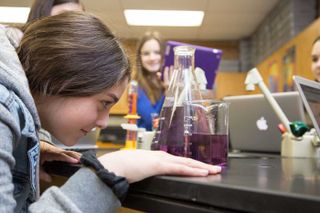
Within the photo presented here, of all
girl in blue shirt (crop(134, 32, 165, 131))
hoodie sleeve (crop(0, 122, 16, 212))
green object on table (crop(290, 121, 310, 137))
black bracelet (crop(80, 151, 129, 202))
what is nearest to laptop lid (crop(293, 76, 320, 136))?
green object on table (crop(290, 121, 310, 137))

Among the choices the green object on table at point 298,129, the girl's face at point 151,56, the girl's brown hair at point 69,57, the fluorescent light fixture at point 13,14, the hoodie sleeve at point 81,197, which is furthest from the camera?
the fluorescent light fixture at point 13,14

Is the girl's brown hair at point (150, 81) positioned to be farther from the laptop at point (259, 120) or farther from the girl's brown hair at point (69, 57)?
the girl's brown hair at point (69, 57)

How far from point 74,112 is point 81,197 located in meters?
0.19

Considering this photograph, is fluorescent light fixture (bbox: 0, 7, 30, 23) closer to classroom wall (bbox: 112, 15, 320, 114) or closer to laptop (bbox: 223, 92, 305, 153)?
classroom wall (bbox: 112, 15, 320, 114)

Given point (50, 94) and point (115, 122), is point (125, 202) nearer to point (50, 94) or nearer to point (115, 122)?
point (50, 94)

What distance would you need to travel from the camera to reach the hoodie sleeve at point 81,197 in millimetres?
464

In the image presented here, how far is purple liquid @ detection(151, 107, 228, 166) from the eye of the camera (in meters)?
0.63

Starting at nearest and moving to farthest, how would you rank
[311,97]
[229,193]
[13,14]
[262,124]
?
1. [229,193]
2. [311,97]
3. [262,124]
4. [13,14]

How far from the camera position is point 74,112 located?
0.63m

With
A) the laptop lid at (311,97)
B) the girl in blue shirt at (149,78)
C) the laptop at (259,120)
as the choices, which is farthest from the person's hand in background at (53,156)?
the girl in blue shirt at (149,78)

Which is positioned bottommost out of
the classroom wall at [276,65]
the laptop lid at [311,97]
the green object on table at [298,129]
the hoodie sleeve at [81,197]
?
the hoodie sleeve at [81,197]

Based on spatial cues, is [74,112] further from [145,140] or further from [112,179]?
[145,140]

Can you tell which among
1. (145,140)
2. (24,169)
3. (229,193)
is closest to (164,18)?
(145,140)

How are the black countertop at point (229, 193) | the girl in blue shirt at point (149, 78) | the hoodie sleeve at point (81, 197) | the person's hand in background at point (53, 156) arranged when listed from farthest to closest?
the girl in blue shirt at point (149, 78) → the person's hand in background at point (53, 156) → the hoodie sleeve at point (81, 197) → the black countertop at point (229, 193)
